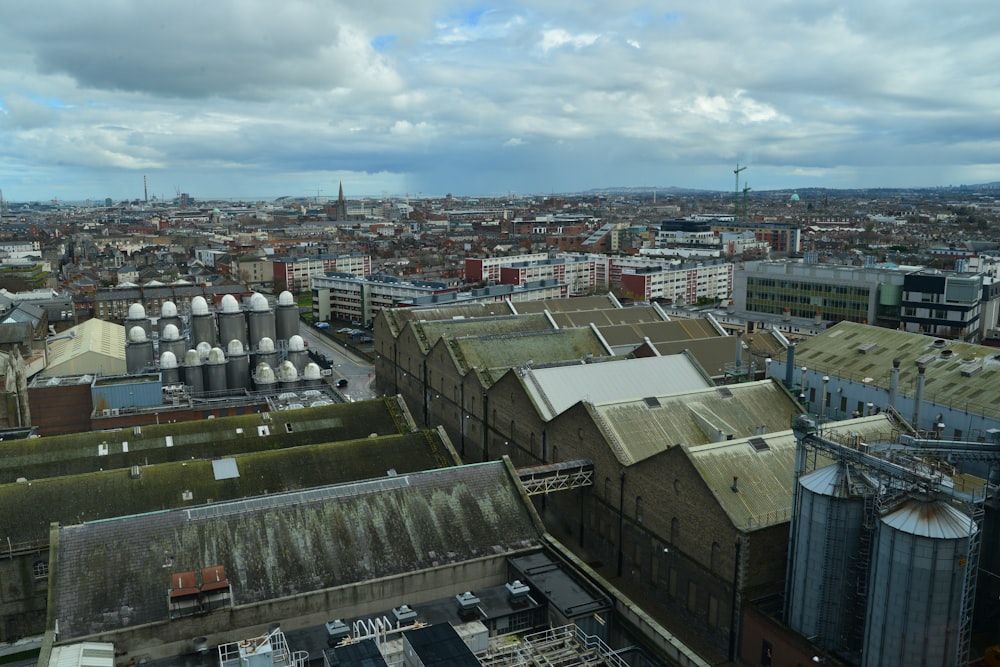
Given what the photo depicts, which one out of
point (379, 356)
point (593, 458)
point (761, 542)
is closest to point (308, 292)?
point (379, 356)

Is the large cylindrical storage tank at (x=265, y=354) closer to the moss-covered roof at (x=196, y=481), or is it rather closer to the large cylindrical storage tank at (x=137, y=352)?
the large cylindrical storage tank at (x=137, y=352)

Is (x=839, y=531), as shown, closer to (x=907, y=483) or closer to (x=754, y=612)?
(x=907, y=483)

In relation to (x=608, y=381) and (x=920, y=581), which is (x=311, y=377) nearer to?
(x=608, y=381)

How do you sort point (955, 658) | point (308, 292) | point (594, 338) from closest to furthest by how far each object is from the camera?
point (955, 658) → point (594, 338) → point (308, 292)

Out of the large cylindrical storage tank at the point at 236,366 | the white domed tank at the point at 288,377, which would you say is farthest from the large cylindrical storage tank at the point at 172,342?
the white domed tank at the point at 288,377

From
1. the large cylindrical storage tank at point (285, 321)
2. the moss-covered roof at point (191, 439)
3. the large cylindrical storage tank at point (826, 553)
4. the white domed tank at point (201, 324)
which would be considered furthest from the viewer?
the large cylindrical storage tank at point (285, 321)
